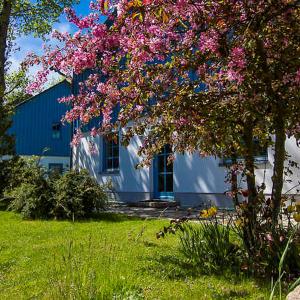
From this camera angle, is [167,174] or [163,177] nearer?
[167,174]

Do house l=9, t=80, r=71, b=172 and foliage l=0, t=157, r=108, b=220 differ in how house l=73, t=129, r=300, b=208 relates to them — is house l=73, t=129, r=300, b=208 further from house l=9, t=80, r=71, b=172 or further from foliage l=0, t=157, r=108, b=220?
house l=9, t=80, r=71, b=172

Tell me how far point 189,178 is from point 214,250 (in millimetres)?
8584

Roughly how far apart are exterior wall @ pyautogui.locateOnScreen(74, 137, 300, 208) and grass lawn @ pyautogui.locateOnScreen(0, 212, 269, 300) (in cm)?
408

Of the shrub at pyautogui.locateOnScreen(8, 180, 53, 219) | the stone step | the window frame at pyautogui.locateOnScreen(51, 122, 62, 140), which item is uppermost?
the window frame at pyautogui.locateOnScreen(51, 122, 62, 140)

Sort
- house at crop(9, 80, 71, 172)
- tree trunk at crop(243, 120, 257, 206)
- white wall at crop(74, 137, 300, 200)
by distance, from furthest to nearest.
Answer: house at crop(9, 80, 71, 172), white wall at crop(74, 137, 300, 200), tree trunk at crop(243, 120, 257, 206)

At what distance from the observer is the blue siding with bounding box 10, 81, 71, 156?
32.2m

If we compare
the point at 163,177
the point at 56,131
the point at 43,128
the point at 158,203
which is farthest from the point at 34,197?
the point at 56,131

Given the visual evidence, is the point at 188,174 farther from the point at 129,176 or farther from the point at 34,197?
the point at 34,197

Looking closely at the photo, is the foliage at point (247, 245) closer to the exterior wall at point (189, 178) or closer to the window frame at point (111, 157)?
the exterior wall at point (189, 178)

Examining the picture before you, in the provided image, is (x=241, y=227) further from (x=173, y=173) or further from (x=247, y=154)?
(x=173, y=173)

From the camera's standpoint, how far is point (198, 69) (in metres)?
5.15

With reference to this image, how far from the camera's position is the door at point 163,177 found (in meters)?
15.6

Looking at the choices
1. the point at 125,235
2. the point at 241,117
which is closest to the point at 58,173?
the point at 125,235

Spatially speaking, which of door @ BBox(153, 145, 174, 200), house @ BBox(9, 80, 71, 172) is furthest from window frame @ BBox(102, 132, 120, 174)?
house @ BBox(9, 80, 71, 172)
